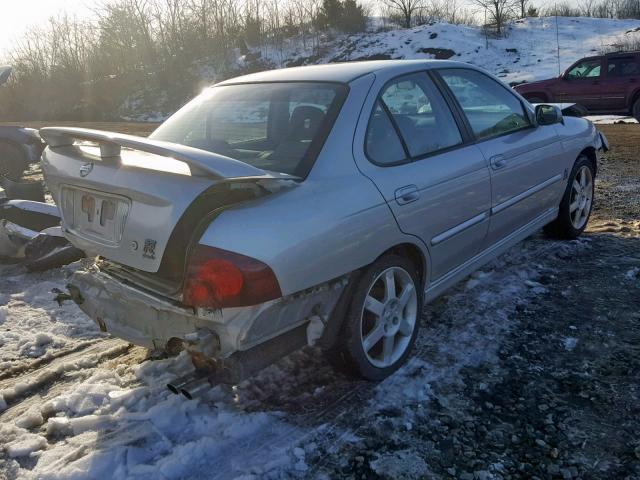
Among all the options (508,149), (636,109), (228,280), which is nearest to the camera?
(228,280)

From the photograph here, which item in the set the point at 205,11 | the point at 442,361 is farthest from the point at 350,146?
the point at 205,11

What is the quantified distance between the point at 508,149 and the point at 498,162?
0.21 metres

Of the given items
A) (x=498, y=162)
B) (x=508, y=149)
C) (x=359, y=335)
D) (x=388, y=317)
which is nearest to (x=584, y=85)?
(x=508, y=149)

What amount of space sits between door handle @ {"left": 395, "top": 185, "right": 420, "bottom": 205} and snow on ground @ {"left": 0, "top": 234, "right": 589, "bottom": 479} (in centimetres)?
93

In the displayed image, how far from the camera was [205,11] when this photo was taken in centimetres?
3800

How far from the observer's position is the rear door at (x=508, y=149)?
3.75m

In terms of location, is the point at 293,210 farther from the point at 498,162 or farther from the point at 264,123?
the point at 498,162

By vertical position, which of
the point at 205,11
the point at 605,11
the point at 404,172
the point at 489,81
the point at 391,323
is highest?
the point at 205,11

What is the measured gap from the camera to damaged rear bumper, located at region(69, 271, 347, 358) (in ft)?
7.75

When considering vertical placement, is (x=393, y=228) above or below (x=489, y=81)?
below

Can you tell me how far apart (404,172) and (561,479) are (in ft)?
5.27

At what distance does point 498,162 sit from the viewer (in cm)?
374

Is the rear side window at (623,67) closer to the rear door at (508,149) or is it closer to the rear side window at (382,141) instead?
the rear door at (508,149)

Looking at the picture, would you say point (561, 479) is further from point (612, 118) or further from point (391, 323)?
point (612, 118)
